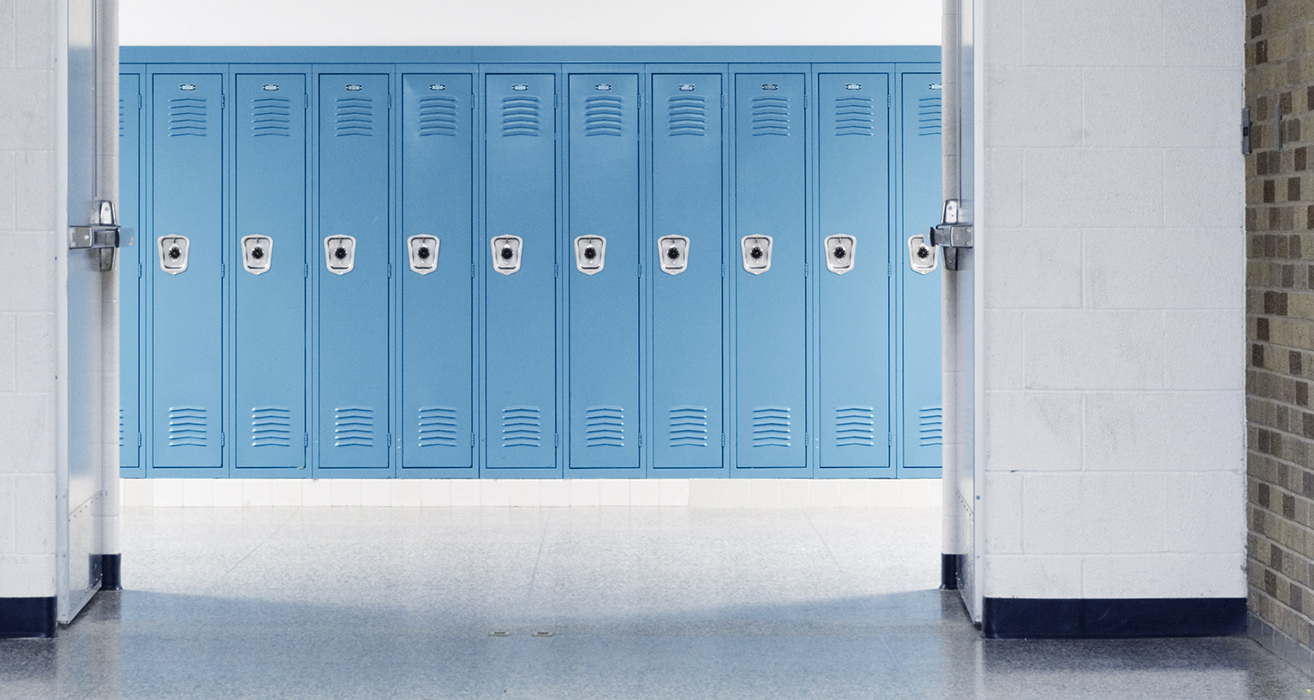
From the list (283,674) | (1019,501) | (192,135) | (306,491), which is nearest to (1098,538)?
(1019,501)

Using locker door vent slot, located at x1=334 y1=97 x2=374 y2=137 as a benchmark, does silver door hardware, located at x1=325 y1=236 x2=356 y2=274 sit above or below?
below

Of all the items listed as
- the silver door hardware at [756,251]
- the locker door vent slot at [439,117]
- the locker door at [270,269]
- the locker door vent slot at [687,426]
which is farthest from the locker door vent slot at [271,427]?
the silver door hardware at [756,251]

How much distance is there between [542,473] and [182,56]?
233 centimetres

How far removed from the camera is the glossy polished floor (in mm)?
3180

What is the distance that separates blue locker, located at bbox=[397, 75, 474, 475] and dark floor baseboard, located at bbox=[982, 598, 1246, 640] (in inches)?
110

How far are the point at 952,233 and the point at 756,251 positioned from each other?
1849 mm

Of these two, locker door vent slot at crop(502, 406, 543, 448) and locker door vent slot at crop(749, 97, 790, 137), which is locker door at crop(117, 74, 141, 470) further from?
locker door vent slot at crop(749, 97, 790, 137)

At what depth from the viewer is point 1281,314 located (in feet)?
11.1

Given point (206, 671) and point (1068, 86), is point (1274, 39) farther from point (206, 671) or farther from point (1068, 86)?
point (206, 671)

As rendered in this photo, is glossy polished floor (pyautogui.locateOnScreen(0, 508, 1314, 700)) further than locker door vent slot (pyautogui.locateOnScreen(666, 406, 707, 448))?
No

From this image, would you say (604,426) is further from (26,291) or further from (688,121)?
(26,291)

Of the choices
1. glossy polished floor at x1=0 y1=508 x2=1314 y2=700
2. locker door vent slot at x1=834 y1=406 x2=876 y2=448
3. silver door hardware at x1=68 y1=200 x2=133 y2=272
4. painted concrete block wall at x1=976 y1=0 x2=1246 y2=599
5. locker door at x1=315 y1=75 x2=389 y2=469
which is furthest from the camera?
locker door vent slot at x1=834 y1=406 x2=876 y2=448

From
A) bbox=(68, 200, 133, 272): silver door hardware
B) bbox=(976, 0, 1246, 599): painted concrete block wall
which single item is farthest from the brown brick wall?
bbox=(68, 200, 133, 272): silver door hardware

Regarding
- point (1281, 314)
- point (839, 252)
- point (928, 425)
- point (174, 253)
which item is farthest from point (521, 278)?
point (1281, 314)
